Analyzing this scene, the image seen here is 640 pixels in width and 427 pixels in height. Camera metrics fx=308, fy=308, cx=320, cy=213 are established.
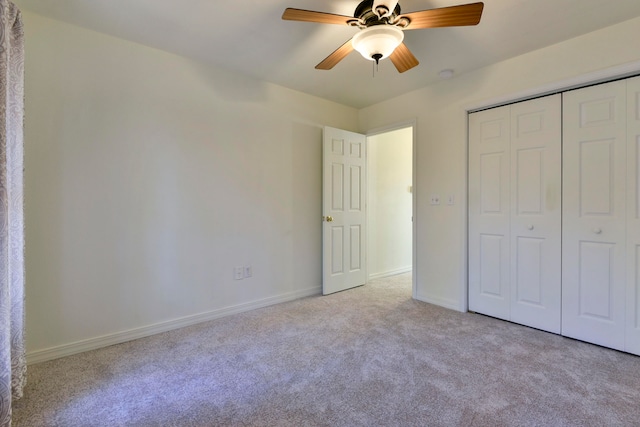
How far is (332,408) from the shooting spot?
165 centimetres

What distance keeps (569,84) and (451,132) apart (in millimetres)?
1003

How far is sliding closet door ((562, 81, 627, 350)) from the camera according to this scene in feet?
7.47

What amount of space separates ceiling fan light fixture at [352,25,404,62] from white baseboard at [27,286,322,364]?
2.57m

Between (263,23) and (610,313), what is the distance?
3.37 metres

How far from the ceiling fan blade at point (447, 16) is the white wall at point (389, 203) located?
2510 mm

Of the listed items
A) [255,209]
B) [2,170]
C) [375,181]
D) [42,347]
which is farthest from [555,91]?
[42,347]

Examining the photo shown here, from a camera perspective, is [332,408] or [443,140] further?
[443,140]

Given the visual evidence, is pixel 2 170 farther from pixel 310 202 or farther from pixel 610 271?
pixel 610 271

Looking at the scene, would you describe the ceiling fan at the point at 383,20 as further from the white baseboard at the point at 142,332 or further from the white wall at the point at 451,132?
the white baseboard at the point at 142,332

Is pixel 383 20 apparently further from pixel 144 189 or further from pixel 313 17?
pixel 144 189

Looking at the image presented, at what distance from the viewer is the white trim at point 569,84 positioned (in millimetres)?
2215

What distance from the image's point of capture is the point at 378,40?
6.06 feet

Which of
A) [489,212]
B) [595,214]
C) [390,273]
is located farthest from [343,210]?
[595,214]

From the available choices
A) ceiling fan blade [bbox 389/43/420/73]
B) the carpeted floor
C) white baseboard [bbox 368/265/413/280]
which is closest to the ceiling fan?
ceiling fan blade [bbox 389/43/420/73]
